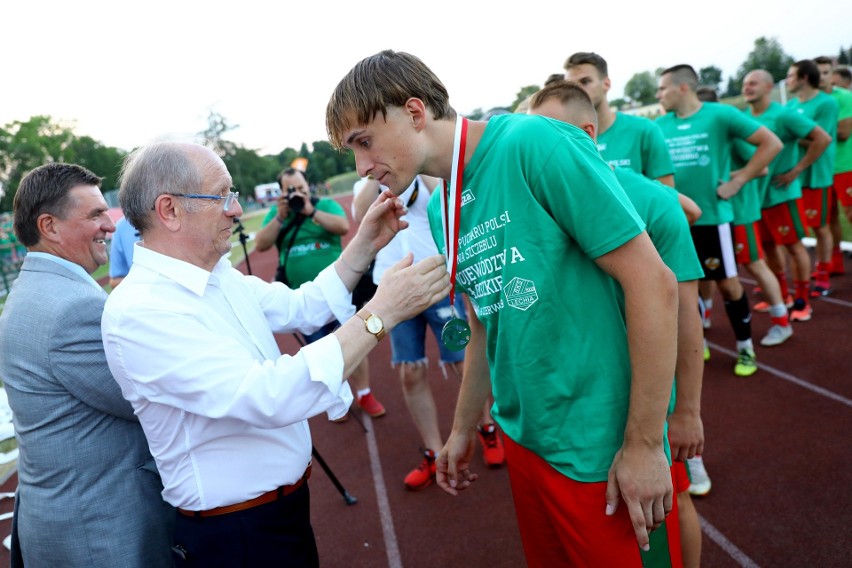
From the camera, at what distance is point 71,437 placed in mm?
1854

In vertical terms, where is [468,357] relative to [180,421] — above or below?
below

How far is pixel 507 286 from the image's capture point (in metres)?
1.48

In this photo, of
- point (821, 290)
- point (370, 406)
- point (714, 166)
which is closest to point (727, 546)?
point (714, 166)

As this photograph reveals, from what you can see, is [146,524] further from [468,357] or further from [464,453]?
[468,357]

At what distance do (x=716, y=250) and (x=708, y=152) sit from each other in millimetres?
800

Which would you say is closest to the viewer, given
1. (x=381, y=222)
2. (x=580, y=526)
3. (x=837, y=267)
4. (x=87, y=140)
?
(x=580, y=526)

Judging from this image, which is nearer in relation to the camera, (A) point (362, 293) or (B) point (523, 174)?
(B) point (523, 174)

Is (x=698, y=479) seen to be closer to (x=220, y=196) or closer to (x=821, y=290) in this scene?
(x=220, y=196)

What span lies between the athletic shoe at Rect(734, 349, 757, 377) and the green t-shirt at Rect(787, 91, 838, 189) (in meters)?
2.68

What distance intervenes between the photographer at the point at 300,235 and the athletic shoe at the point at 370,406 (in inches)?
48.2

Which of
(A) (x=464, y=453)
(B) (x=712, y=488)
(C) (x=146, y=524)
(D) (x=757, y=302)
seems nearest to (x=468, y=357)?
(A) (x=464, y=453)

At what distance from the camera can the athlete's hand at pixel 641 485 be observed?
141 cm

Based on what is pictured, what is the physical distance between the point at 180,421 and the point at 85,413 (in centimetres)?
51

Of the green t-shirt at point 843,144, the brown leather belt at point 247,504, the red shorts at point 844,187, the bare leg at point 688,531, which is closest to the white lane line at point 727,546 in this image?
the bare leg at point 688,531
